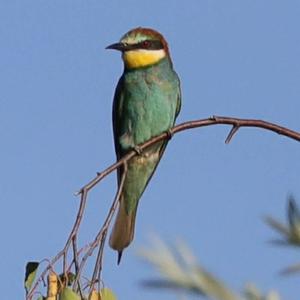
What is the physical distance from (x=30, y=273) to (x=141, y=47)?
2.82 m

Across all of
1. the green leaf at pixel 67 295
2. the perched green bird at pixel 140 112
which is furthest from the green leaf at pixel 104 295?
the perched green bird at pixel 140 112

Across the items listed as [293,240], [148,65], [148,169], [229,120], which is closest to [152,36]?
[148,65]

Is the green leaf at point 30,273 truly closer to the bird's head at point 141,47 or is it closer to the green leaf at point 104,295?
the green leaf at point 104,295

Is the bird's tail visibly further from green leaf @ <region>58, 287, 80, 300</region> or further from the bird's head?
green leaf @ <region>58, 287, 80, 300</region>

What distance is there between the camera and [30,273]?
154 cm

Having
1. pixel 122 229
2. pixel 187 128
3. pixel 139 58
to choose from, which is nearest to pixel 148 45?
pixel 139 58

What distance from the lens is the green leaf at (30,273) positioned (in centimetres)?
151

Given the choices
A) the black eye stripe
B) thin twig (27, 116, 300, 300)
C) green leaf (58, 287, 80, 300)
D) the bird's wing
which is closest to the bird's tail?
the bird's wing

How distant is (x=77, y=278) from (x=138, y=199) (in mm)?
2564

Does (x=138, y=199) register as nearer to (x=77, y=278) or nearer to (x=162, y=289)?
(x=77, y=278)

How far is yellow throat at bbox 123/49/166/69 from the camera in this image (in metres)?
4.17

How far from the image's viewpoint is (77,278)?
1.41 meters

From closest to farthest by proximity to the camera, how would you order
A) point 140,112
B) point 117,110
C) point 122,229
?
1. point 122,229
2. point 140,112
3. point 117,110

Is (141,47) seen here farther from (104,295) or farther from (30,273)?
(104,295)
